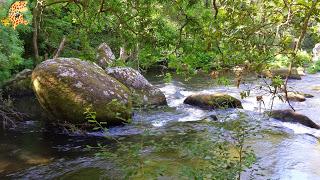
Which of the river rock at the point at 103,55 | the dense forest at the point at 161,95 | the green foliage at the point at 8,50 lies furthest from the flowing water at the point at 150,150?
the river rock at the point at 103,55

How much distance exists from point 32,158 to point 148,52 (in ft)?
14.5

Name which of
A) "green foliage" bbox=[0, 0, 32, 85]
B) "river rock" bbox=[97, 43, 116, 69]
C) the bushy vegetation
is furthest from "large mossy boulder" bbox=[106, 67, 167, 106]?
the bushy vegetation

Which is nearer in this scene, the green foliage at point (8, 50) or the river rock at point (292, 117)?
the river rock at point (292, 117)

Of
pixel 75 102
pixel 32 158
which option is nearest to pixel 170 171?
pixel 32 158

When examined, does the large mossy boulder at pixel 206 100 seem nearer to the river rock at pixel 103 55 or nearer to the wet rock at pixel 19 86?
the river rock at pixel 103 55

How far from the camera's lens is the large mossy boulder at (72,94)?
9211 millimetres

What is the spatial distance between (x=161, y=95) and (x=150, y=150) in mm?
4235

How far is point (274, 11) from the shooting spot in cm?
364

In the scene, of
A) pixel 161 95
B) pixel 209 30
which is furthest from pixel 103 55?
pixel 209 30

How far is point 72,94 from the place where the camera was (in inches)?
364

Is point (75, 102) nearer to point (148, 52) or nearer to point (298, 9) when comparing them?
point (148, 52)

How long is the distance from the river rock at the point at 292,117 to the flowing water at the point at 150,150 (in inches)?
7.3

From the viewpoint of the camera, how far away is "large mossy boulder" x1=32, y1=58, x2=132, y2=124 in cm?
921

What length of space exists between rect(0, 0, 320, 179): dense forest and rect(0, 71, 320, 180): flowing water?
0.08 feet
